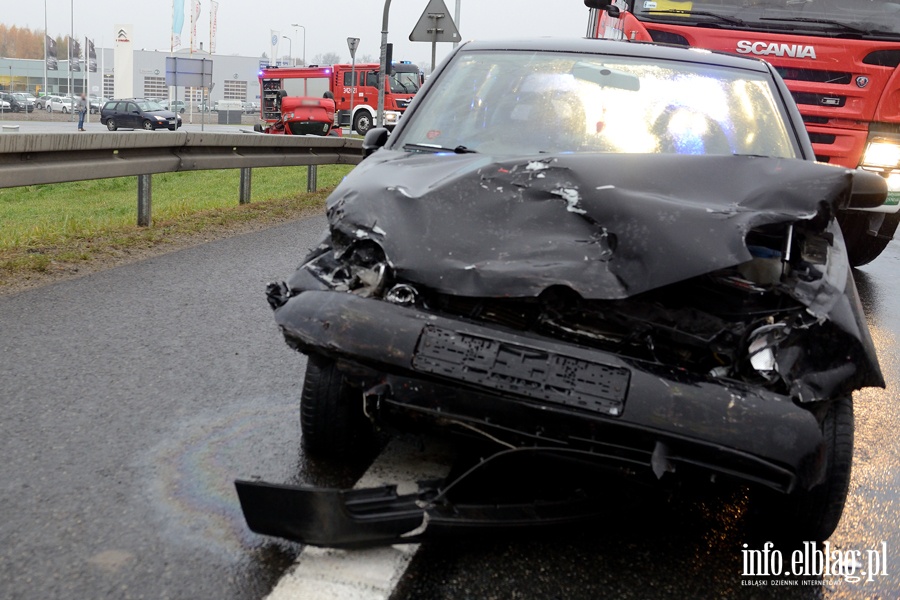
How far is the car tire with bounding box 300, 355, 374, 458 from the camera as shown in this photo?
327 cm

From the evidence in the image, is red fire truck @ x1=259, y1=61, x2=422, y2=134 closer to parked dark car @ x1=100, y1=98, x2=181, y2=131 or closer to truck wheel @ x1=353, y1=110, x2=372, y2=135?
truck wheel @ x1=353, y1=110, x2=372, y2=135

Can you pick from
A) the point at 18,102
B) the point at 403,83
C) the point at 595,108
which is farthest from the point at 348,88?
the point at 595,108

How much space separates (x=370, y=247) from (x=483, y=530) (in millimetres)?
971

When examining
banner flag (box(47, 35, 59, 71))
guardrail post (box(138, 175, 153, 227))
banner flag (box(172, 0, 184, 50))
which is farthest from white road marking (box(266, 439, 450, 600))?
banner flag (box(47, 35, 59, 71))

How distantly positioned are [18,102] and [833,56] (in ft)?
236

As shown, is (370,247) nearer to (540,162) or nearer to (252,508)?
(540,162)

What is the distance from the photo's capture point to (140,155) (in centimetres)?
834

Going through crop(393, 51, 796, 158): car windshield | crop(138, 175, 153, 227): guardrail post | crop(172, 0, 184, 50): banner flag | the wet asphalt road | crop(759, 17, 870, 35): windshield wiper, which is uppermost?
crop(172, 0, 184, 50): banner flag

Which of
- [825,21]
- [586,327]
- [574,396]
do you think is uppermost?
[825,21]

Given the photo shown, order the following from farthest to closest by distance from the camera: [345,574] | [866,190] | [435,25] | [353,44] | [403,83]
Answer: [403,83] < [353,44] < [435,25] < [866,190] < [345,574]

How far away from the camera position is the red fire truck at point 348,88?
127 feet

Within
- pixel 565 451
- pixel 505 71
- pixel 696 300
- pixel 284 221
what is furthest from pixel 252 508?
pixel 284 221

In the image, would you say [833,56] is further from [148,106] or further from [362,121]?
[148,106]

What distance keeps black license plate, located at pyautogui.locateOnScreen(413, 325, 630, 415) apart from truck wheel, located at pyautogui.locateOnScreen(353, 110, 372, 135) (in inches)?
1511
